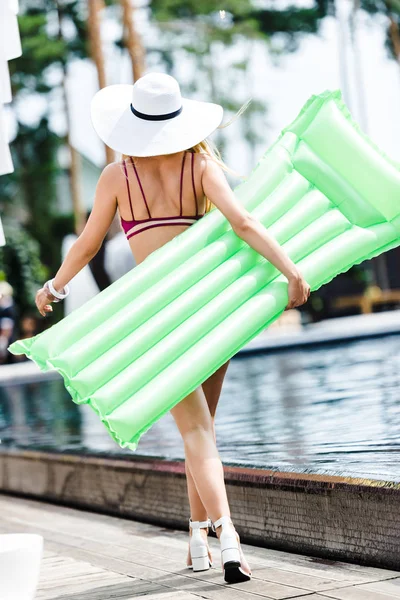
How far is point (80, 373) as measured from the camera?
2.99 metres

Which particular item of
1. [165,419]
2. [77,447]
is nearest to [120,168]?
[77,447]

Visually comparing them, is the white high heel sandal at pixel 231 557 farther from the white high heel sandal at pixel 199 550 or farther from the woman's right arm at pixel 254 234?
the woman's right arm at pixel 254 234

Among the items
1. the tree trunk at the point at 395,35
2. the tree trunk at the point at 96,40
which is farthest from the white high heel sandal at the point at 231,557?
the tree trunk at the point at 395,35

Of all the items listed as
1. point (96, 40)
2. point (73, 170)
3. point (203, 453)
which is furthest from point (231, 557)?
point (73, 170)

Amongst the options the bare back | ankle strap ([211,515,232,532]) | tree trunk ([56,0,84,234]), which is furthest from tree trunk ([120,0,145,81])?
ankle strap ([211,515,232,532])

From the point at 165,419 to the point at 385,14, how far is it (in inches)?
971

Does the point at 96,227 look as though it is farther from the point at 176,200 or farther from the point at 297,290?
the point at 297,290

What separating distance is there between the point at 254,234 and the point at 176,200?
275 mm

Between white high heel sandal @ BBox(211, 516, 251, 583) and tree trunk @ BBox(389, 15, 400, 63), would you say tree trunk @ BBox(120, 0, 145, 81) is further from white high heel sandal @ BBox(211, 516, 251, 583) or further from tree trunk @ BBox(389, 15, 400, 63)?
white high heel sandal @ BBox(211, 516, 251, 583)

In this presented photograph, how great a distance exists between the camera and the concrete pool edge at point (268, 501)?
3.11 m

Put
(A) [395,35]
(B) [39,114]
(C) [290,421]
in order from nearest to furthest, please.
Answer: (C) [290,421] → (A) [395,35] → (B) [39,114]

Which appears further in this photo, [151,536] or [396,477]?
[151,536]

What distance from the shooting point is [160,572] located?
3.36 metres

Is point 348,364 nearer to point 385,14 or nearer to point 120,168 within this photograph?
point 120,168
